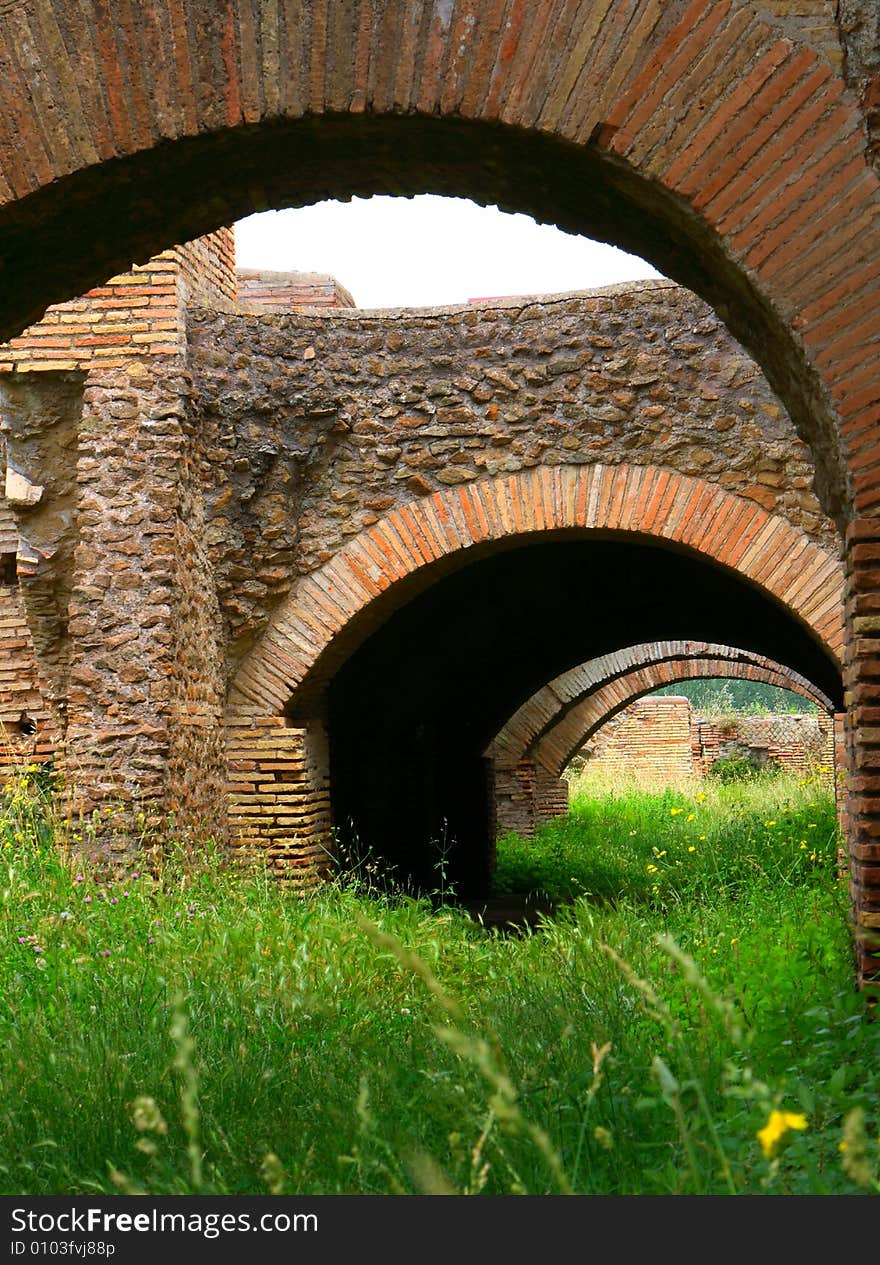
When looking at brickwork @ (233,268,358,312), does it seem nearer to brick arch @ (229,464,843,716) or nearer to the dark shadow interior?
the dark shadow interior

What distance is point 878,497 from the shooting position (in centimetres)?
320

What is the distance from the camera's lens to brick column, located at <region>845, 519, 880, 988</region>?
3.21 m

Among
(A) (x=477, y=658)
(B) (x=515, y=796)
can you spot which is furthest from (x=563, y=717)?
(A) (x=477, y=658)

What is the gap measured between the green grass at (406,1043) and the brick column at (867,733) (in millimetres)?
252

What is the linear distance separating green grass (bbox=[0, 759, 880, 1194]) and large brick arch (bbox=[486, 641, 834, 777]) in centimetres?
809

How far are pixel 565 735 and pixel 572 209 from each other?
1348 cm

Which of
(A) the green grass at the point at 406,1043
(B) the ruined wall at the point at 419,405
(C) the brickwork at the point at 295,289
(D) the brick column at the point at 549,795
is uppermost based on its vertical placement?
(C) the brickwork at the point at 295,289

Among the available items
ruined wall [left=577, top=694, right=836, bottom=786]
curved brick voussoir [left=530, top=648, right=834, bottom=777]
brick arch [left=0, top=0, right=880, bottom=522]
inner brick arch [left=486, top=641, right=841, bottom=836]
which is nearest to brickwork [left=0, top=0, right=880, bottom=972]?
brick arch [left=0, top=0, right=880, bottom=522]

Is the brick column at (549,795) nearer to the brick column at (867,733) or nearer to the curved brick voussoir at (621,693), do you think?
the curved brick voussoir at (621,693)

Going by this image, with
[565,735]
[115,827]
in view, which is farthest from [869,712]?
[565,735]

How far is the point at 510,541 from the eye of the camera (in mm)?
7766

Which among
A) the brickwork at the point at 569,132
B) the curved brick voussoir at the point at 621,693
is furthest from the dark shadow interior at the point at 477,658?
the brickwork at the point at 569,132

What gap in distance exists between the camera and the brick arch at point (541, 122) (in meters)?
3.20

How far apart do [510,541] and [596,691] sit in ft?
29.8
